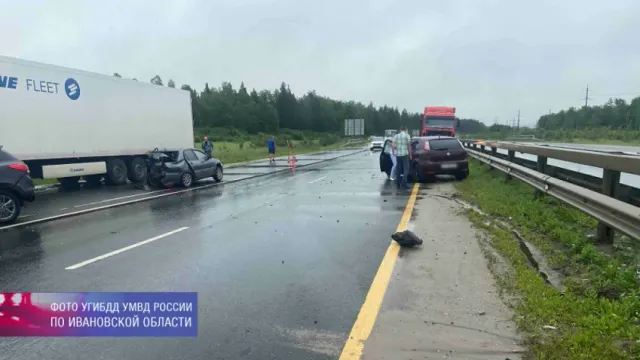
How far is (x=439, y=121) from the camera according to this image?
1291 inches

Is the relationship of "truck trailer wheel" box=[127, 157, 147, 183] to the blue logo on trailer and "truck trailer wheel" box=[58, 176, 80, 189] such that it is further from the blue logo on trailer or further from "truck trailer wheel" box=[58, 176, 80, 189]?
the blue logo on trailer

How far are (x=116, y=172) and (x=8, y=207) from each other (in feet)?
26.7

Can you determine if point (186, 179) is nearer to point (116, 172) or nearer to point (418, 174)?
point (116, 172)

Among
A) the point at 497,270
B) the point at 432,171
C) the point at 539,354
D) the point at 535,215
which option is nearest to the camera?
the point at 539,354

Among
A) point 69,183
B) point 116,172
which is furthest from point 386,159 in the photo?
point 69,183

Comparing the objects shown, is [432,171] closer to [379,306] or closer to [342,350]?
[379,306]

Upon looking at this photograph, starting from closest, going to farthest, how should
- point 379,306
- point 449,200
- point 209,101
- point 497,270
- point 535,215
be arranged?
point 379,306
point 497,270
point 535,215
point 449,200
point 209,101

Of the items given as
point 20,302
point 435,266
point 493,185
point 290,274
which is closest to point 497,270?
point 435,266

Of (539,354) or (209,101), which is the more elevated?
(209,101)

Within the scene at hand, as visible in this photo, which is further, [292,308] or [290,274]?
[290,274]

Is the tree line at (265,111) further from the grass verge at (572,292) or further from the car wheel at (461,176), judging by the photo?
the grass verge at (572,292)

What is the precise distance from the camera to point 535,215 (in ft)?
24.8

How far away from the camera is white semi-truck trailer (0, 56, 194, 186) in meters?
13.8

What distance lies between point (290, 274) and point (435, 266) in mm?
1781
